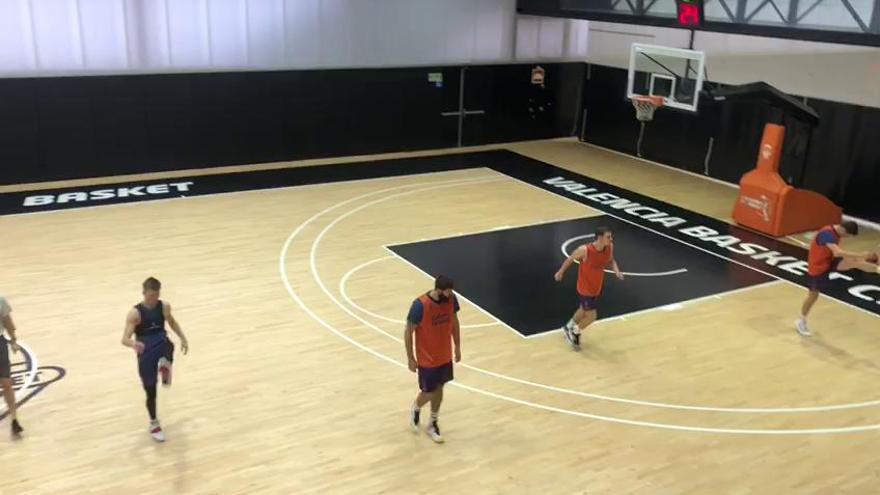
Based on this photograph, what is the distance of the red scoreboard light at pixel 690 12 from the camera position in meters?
14.8

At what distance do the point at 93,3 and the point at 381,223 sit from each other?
718 cm

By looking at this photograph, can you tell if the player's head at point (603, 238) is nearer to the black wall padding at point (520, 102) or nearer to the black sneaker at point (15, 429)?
the black sneaker at point (15, 429)

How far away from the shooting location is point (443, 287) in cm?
646

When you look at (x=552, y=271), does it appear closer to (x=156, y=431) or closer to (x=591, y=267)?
(x=591, y=267)

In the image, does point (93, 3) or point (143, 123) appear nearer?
point (93, 3)

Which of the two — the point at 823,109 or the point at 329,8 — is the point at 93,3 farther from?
the point at 823,109

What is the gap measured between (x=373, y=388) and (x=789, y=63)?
1147cm

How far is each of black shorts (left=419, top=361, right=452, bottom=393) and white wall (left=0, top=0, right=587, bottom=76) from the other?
1181cm

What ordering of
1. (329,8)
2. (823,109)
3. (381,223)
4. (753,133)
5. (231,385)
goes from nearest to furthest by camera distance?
(231,385) → (381,223) → (823,109) → (753,133) → (329,8)

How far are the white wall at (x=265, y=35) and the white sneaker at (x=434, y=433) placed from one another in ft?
38.5

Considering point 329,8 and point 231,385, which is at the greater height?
point 329,8

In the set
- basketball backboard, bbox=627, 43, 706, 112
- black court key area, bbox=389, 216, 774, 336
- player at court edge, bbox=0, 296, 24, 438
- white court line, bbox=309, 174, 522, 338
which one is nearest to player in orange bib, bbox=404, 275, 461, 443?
white court line, bbox=309, 174, 522, 338

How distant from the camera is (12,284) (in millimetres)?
10633

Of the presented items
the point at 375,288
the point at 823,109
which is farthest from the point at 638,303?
the point at 823,109
